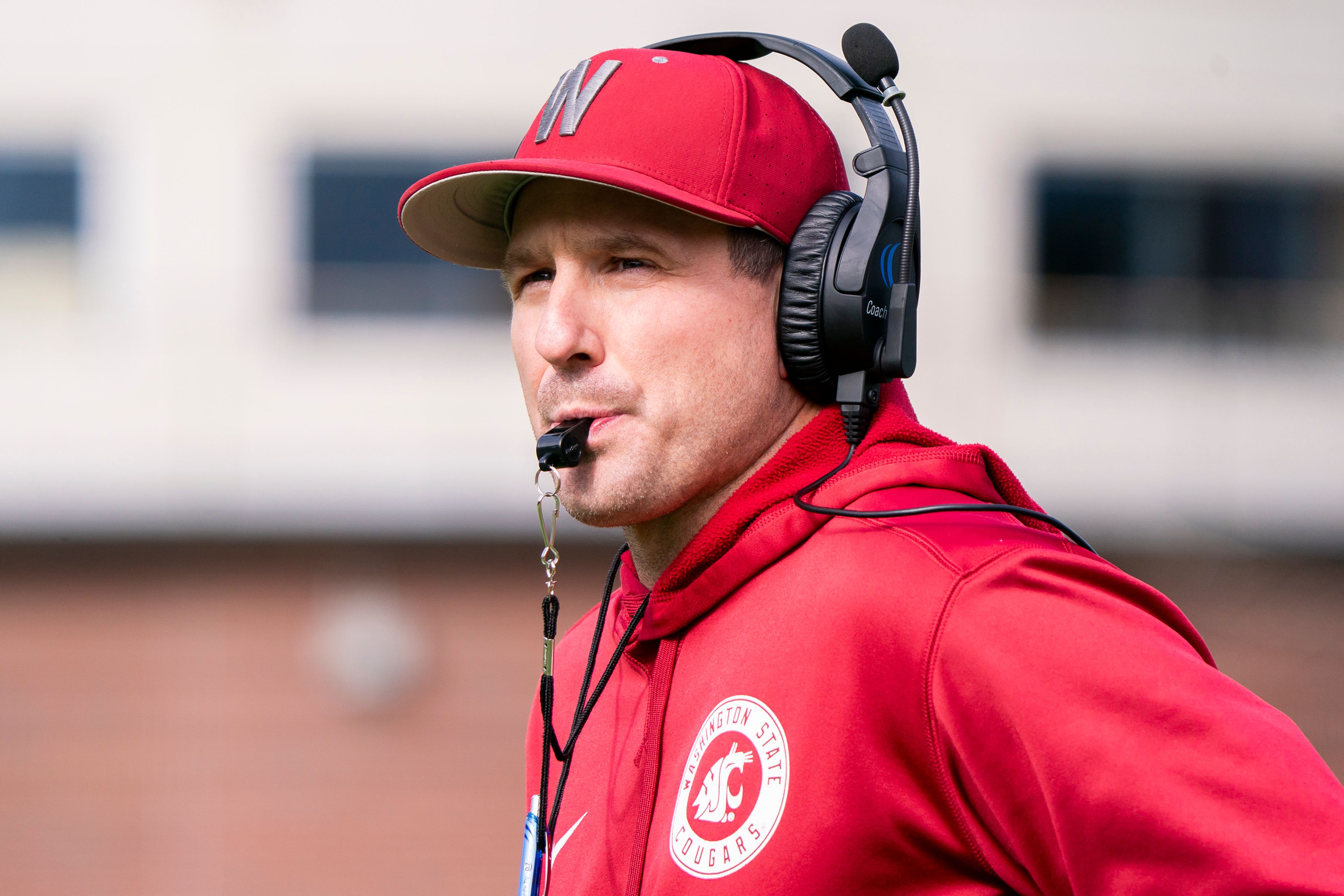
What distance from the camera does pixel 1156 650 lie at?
3.83ft

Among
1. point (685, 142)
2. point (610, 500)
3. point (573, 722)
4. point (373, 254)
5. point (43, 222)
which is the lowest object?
point (573, 722)

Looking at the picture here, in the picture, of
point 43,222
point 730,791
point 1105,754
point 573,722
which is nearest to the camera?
point 1105,754

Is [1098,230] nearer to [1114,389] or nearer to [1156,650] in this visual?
[1114,389]

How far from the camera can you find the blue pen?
1569mm

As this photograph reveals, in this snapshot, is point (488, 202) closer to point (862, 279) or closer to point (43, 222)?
point (862, 279)

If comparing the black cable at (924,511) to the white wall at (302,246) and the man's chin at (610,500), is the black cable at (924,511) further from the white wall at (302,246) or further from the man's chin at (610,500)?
the white wall at (302,246)

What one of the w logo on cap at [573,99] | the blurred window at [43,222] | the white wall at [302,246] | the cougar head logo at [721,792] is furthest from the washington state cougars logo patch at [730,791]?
the blurred window at [43,222]

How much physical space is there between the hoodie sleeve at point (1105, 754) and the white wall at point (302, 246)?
20.3ft

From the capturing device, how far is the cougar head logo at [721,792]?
132 cm

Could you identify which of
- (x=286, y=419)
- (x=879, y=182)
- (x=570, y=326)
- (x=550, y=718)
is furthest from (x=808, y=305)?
(x=286, y=419)

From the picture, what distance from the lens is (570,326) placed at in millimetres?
1563

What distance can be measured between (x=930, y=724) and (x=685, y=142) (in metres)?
0.78

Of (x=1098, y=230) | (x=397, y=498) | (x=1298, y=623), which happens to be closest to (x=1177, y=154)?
(x=1098, y=230)

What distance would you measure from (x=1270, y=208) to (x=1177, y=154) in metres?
0.88
